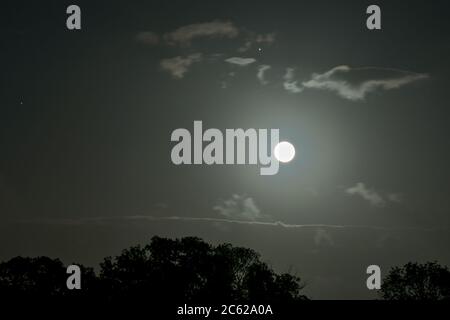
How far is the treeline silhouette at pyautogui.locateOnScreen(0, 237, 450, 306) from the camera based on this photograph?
7044cm

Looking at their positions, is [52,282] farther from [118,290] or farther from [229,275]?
[229,275]

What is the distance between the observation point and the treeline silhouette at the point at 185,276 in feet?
231

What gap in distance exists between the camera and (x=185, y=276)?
233ft

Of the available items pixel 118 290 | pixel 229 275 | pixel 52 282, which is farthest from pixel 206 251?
pixel 52 282

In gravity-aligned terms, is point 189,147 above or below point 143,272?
above
